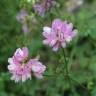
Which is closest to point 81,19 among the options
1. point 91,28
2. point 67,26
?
point 91,28

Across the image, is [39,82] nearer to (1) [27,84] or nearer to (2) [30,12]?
(1) [27,84]

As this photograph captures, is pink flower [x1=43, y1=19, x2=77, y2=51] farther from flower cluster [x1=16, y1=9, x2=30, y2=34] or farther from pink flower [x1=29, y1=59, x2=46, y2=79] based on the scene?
flower cluster [x1=16, y1=9, x2=30, y2=34]

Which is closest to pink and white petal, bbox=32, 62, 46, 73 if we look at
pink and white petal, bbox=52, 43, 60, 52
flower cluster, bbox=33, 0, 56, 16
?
pink and white petal, bbox=52, 43, 60, 52

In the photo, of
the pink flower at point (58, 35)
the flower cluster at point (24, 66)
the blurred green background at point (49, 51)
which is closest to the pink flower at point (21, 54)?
the flower cluster at point (24, 66)

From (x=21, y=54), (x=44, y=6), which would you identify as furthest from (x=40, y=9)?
(x=21, y=54)

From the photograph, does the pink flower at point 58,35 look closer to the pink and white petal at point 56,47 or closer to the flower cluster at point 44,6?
the pink and white petal at point 56,47
